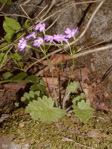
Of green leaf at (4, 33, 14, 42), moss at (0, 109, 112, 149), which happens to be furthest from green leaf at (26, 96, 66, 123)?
green leaf at (4, 33, 14, 42)

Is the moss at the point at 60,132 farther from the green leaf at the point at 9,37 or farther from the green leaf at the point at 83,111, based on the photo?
the green leaf at the point at 9,37

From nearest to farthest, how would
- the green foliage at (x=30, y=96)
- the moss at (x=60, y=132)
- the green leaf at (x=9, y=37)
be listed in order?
the moss at (x=60, y=132)
the green foliage at (x=30, y=96)
the green leaf at (x=9, y=37)

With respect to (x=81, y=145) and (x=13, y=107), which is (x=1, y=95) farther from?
(x=81, y=145)

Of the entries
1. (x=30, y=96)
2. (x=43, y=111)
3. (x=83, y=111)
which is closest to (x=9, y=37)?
(x=30, y=96)

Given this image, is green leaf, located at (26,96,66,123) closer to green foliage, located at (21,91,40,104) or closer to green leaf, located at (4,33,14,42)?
green foliage, located at (21,91,40,104)

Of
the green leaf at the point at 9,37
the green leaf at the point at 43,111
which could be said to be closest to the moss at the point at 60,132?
the green leaf at the point at 43,111

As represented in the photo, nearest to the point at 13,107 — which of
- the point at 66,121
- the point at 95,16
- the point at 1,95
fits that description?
the point at 1,95
